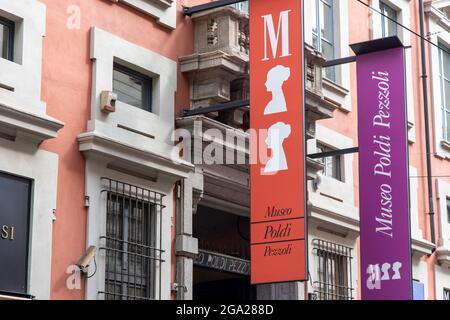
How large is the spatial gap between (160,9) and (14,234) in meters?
4.93

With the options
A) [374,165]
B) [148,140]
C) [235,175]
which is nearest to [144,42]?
[148,140]

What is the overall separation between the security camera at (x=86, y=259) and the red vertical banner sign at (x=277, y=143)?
2.36 m

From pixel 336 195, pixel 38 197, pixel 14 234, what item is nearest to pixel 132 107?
pixel 38 197

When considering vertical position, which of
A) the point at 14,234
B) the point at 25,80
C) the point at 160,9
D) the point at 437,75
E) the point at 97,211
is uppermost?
the point at 437,75

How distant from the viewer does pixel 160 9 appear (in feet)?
58.0

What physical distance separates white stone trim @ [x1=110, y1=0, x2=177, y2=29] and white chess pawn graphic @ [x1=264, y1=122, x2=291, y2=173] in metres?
2.71

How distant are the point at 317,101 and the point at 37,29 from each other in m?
5.78

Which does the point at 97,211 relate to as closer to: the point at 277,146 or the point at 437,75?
the point at 277,146

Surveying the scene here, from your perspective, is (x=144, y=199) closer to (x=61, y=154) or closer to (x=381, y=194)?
(x=61, y=154)

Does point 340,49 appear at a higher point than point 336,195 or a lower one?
higher

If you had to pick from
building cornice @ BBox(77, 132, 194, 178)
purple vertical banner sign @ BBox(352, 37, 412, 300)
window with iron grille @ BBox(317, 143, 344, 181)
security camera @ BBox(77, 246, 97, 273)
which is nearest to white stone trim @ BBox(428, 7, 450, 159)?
window with iron grille @ BBox(317, 143, 344, 181)

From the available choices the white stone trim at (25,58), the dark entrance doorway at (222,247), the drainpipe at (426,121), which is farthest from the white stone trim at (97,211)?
the drainpipe at (426,121)

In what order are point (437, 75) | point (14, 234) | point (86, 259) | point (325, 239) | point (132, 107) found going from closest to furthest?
point (14, 234)
point (86, 259)
point (132, 107)
point (325, 239)
point (437, 75)

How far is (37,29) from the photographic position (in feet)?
50.3
